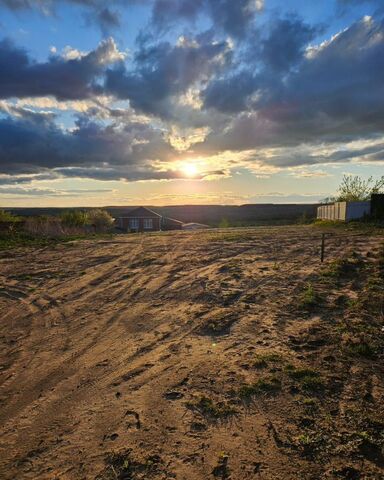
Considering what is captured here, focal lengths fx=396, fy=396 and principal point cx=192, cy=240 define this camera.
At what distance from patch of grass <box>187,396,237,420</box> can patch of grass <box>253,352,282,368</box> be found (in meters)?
0.85

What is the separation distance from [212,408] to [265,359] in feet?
3.75

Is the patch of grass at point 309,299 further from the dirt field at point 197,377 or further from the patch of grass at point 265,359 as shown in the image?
the patch of grass at point 265,359

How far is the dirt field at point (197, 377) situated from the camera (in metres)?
3.12

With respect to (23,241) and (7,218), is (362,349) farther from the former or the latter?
(7,218)

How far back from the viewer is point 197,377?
4332mm

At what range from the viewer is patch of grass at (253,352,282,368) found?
454cm

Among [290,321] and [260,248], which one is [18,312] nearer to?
[290,321]

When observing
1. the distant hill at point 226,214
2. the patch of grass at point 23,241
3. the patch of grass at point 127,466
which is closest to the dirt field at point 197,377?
the patch of grass at point 127,466

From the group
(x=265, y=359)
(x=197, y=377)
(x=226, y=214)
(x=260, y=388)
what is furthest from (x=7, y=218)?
(x=226, y=214)

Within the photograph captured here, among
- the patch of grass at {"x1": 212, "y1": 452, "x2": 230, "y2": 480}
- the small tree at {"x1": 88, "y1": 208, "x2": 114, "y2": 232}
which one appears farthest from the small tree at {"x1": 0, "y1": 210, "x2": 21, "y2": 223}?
the patch of grass at {"x1": 212, "y1": 452, "x2": 230, "y2": 480}

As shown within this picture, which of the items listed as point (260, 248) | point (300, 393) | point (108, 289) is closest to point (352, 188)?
point (260, 248)

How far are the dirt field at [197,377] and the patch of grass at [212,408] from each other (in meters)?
0.02

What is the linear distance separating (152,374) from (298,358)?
172cm

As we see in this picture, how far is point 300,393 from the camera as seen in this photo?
3.95 metres
